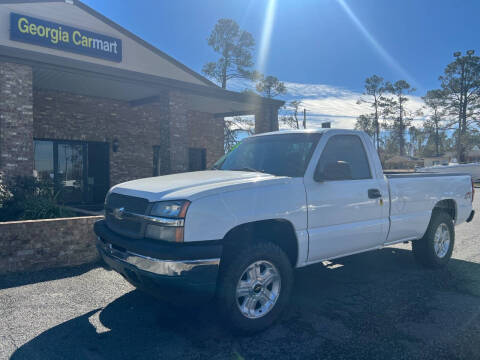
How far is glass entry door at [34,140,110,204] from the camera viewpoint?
13.1 metres

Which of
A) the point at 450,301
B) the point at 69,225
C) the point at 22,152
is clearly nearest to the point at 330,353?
the point at 450,301

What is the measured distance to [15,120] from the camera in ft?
30.4

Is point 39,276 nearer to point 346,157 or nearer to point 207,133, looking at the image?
point 346,157

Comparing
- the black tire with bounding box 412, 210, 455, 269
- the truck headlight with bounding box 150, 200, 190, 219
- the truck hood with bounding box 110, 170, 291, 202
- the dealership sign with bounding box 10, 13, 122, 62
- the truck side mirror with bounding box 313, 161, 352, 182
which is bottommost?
the black tire with bounding box 412, 210, 455, 269

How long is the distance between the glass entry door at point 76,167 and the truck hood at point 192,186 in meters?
10.2

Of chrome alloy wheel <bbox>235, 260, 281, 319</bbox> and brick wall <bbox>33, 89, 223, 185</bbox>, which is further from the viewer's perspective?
brick wall <bbox>33, 89, 223, 185</bbox>

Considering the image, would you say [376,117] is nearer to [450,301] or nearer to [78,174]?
[78,174]

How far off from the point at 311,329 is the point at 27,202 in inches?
238

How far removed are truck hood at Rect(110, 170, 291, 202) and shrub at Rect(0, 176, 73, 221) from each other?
3729 mm

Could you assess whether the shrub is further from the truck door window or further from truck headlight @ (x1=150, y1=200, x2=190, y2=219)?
the truck door window

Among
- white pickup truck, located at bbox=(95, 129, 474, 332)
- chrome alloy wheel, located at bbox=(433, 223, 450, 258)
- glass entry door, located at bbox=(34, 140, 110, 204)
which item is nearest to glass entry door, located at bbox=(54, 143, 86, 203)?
glass entry door, located at bbox=(34, 140, 110, 204)

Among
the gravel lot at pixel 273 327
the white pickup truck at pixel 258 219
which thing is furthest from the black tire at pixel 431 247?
the white pickup truck at pixel 258 219

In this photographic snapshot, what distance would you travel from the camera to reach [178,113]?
40.3 ft

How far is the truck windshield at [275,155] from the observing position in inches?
168
